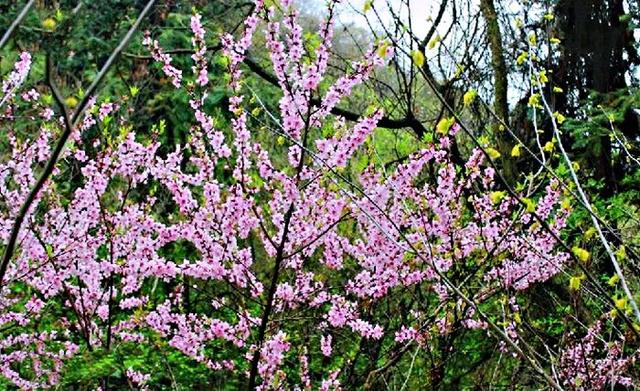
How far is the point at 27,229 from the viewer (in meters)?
4.52

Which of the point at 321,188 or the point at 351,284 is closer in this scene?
A: the point at 321,188

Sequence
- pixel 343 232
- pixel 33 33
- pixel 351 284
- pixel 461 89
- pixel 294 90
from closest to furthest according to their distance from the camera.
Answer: pixel 294 90 → pixel 351 284 → pixel 343 232 → pixel 461 89 → pixel 33 33

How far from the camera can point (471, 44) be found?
24.6 feet

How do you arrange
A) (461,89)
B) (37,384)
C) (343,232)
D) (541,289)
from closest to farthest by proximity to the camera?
(37,384), (343,232), (541,289), (461,89)

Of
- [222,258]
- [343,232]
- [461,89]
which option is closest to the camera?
[222,258]

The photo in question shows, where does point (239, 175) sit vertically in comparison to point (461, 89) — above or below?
below

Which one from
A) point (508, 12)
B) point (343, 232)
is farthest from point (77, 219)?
point (508, 12)

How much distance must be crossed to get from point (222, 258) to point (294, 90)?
1115 mm

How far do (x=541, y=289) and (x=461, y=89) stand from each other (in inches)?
81.9

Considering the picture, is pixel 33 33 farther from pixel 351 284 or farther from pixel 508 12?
pixel 351 284

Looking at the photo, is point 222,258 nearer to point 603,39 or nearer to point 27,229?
point 27,229

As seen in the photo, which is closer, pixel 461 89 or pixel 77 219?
pixel 77 219

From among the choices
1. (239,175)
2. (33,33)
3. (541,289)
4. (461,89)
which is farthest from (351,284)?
(33,33)

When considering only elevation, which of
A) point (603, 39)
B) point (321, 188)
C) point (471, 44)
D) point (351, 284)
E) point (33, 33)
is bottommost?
point (351, 284)
